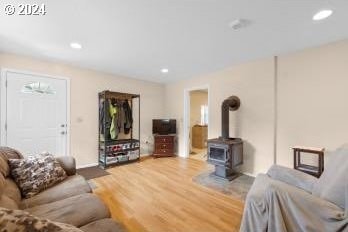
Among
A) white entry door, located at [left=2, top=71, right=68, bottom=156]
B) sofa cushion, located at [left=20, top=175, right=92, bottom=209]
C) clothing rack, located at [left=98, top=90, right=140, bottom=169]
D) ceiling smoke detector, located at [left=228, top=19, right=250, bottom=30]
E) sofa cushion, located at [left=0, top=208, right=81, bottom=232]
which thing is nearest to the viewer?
sofa cushion, located at [left=0, top=208, right=81, bottom=232]

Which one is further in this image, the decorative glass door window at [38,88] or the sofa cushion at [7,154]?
the decorative glass door window at [38,88]

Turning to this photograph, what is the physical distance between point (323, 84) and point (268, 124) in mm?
1010

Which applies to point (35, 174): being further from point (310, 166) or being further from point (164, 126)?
point (310, 166)

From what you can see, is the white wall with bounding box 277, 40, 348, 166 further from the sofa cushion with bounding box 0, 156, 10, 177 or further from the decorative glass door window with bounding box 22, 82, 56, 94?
the decorative glass door window with bounding box 22, 82, 56, 94

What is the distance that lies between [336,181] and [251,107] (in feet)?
7.47

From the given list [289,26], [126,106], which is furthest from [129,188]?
[289,26]

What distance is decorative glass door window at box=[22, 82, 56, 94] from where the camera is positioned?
130 inches

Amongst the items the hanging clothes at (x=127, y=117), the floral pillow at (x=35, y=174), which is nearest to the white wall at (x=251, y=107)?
the hanging clothes at (x=127, y=117)

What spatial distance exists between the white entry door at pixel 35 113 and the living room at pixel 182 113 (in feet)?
0.06

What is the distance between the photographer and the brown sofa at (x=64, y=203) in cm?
125

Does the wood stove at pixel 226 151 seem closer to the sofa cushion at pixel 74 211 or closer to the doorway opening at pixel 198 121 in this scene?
the sofa cushion at pixel 74 211

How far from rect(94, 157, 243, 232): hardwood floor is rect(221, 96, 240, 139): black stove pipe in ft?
3.33

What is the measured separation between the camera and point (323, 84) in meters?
2.67

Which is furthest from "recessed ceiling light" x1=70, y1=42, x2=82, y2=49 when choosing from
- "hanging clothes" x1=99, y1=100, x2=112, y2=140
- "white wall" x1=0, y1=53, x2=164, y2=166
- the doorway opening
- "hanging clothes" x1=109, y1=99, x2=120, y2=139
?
the doorway opening
